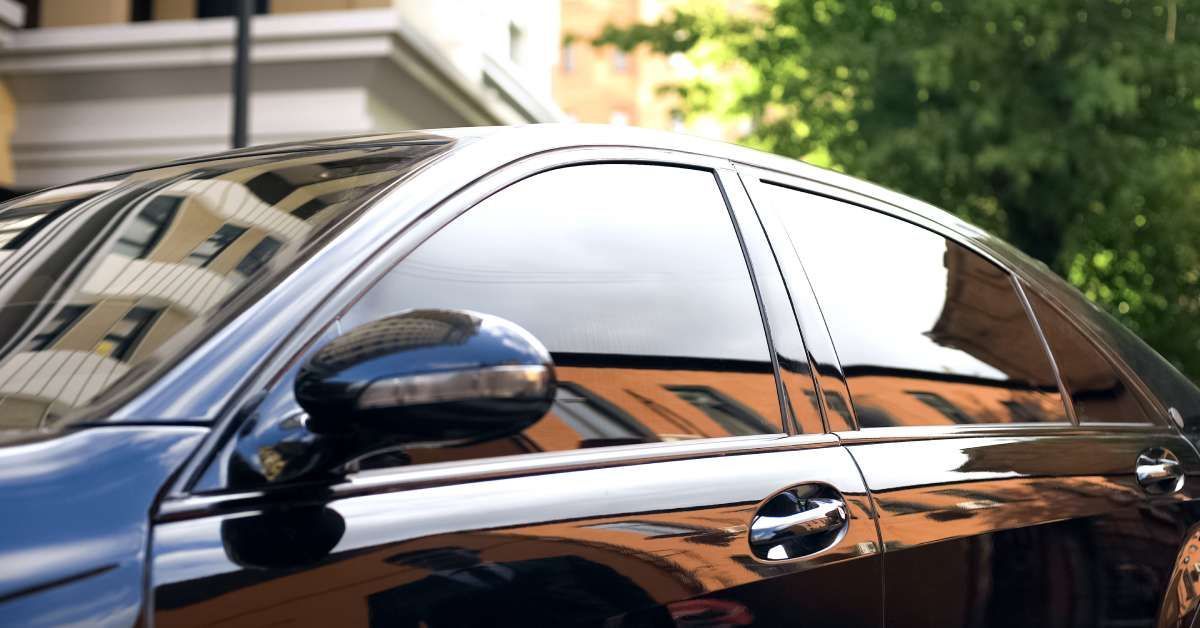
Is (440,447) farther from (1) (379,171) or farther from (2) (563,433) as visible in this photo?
(1) (379,171)

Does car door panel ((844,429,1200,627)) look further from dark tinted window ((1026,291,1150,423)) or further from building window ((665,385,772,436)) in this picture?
building window ((665,385,772,436))

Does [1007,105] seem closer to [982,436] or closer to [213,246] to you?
[982,436]

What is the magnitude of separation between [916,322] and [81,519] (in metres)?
1.58

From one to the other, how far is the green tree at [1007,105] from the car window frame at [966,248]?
1214cm

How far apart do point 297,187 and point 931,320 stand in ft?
3.89

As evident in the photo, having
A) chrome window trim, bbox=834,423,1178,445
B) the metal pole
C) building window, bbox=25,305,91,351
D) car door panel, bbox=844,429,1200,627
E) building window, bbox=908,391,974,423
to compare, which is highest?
the metal pole

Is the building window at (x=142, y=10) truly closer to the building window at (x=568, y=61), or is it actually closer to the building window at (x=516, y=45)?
the building window at (x=516, y=45)

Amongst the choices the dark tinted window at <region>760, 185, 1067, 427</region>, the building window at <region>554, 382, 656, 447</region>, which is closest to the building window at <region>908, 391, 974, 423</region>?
the dark tinted window at <region>760, 185, 1067, 427</region>

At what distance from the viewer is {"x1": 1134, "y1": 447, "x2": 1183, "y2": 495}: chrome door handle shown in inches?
105

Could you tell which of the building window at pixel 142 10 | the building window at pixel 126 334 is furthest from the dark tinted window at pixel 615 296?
the building window at pixel 142 10

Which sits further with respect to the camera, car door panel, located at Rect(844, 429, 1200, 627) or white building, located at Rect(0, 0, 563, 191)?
white building, located at Rect(0, 0, 563, 191)

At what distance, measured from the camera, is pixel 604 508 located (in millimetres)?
1757

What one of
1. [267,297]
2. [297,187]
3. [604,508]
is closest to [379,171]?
[297,187]

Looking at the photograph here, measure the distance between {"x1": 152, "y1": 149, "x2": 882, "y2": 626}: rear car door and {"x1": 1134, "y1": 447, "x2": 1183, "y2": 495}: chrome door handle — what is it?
84 centimetres
